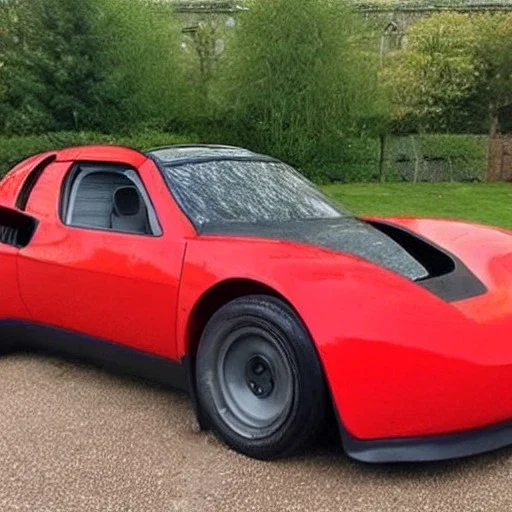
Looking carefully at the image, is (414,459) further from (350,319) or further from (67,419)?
(67,419)

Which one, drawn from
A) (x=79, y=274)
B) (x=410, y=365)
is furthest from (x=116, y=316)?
(x=410, y=365)

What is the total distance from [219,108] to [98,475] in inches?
604

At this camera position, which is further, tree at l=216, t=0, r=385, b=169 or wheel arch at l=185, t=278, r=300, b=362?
tree at l=216, t=0, r=385, b=169

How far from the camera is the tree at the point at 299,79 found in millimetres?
15875

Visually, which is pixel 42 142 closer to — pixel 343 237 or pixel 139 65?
pixel 139 65

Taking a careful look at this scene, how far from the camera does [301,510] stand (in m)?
2.50

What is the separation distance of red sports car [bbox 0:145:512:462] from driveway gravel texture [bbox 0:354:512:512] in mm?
136

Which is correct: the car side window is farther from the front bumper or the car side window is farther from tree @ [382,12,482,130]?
tree @ [382,12,482,130]

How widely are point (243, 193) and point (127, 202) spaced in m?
0.61

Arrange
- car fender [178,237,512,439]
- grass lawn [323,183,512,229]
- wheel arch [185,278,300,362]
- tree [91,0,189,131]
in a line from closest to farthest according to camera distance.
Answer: car fender [178,237,512,439] → wheel arch [185,278,300,362] → grass lawn [323,183,512,229] → tree [91,0,189,131]

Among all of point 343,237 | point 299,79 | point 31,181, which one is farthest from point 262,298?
point 299,79

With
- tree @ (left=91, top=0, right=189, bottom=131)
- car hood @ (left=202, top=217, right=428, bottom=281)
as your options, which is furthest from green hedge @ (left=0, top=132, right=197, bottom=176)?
car hood @ (left=202, top=217, right=428, bottom=281)

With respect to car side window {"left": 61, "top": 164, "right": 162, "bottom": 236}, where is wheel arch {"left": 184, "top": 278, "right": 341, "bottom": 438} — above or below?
below

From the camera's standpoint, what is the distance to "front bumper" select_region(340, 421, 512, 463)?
2584mm
